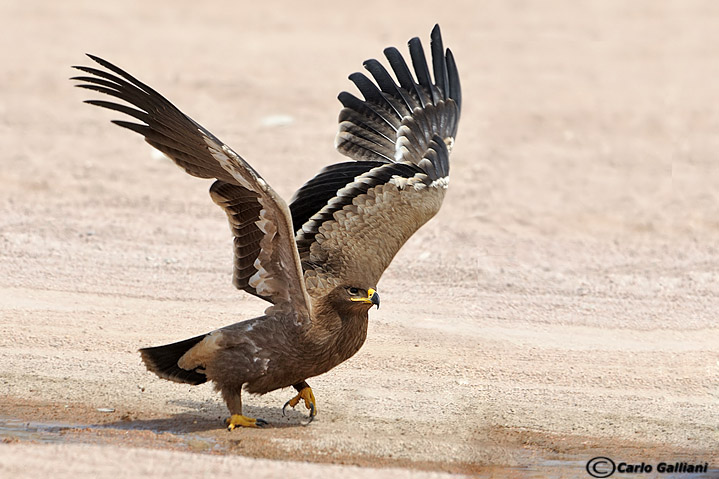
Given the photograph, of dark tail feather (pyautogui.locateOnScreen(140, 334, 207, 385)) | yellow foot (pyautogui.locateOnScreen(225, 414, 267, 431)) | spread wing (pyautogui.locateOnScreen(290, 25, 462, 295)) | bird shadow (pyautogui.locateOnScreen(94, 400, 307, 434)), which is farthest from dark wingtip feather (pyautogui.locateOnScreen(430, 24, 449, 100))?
yellow foot (pyautogui.locateOnScreen(225, 414, 267, 431))

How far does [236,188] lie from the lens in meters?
5.83

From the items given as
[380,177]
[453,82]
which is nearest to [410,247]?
[453,82]

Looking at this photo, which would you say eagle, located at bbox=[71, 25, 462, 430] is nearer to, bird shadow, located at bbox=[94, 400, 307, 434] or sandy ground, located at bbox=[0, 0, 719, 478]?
bird shadow, located at bbox=[94, 400, 307, 434]

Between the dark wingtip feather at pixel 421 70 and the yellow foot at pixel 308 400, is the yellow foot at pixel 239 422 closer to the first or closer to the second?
the yellow foot at pixel 308 400

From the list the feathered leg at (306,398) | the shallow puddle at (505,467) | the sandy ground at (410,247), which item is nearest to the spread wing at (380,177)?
the feathered leg at (306,398)

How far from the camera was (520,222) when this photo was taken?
1143 cm

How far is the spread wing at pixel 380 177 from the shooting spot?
6.77 meters

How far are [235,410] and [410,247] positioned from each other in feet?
14.2

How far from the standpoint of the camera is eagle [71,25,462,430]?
554cm

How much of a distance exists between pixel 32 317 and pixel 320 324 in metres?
3.00

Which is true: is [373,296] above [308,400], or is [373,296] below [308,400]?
above

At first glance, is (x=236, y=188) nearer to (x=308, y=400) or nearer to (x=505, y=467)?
(x=308, y=400)

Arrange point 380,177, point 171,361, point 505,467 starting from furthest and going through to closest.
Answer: point 380,177 < point 171,361 < point 505,467

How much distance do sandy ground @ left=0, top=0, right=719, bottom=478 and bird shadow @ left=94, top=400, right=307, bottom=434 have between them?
2 centimetres
